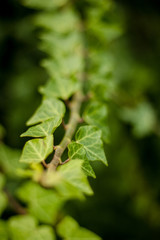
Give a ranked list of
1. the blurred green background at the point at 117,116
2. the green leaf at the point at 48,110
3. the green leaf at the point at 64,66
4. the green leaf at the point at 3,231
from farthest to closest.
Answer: the blurred green background at the point at 117,116 < the green leaf at the point at 64,66 < the green leaf at the point at 3,231 < the green leaf at the point at 48,110

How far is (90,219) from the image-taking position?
1.30m

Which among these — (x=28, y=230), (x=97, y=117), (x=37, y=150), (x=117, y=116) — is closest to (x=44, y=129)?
(x=37, y=150)

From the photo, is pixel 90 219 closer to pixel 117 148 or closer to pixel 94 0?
pixel 117 148

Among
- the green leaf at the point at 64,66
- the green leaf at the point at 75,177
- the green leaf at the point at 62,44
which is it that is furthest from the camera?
the green leaf at the point at 62,44

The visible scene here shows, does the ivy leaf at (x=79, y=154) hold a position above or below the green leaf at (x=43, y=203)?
above

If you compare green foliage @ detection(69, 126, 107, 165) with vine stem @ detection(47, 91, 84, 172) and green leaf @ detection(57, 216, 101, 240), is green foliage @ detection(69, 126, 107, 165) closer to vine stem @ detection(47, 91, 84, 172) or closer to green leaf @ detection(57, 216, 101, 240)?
vine stem @ detection(47, 91, 84, 172)

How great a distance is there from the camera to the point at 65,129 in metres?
0.45

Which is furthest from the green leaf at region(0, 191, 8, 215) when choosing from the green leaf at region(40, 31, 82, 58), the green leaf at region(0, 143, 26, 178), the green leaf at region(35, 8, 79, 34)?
the green leaf at region(35, 8, 79, 34)

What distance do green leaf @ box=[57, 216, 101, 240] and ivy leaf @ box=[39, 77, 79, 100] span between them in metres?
0.31

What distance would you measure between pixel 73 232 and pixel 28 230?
11 cm

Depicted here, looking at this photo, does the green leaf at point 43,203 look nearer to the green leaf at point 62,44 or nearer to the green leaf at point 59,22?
the green leaf at point 62,44

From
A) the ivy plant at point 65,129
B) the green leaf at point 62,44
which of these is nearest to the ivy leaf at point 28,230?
the ivy plant at point 65,129

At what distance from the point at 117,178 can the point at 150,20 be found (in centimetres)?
99

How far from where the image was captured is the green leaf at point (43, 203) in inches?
23.1
